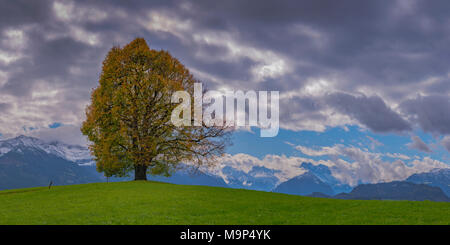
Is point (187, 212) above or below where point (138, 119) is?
below

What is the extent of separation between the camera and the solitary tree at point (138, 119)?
174 ft

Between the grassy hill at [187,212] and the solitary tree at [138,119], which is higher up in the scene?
the solitary tree at [138,119]

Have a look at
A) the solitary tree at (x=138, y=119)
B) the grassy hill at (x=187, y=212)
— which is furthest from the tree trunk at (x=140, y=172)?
the grassy hill at (x=187, y=212)

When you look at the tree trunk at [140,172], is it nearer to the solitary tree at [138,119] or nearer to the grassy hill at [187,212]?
the solitary tree at [138,119]

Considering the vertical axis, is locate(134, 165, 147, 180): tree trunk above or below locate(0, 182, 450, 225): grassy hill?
above

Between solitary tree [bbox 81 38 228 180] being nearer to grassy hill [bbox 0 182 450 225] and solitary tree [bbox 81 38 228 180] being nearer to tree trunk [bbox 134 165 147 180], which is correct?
tree trunk [bbox 134 165 147 180]

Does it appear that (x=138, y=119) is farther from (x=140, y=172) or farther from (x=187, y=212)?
(x=187, y=212)

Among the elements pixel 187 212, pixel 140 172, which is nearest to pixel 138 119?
pixel 140 172

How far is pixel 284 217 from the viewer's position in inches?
995

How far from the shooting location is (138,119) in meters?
53.7

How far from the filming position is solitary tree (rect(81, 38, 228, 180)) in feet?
174

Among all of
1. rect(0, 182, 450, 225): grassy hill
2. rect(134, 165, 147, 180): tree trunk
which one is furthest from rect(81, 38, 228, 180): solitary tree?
rect(0, 182, 450, 225): grassy hill
